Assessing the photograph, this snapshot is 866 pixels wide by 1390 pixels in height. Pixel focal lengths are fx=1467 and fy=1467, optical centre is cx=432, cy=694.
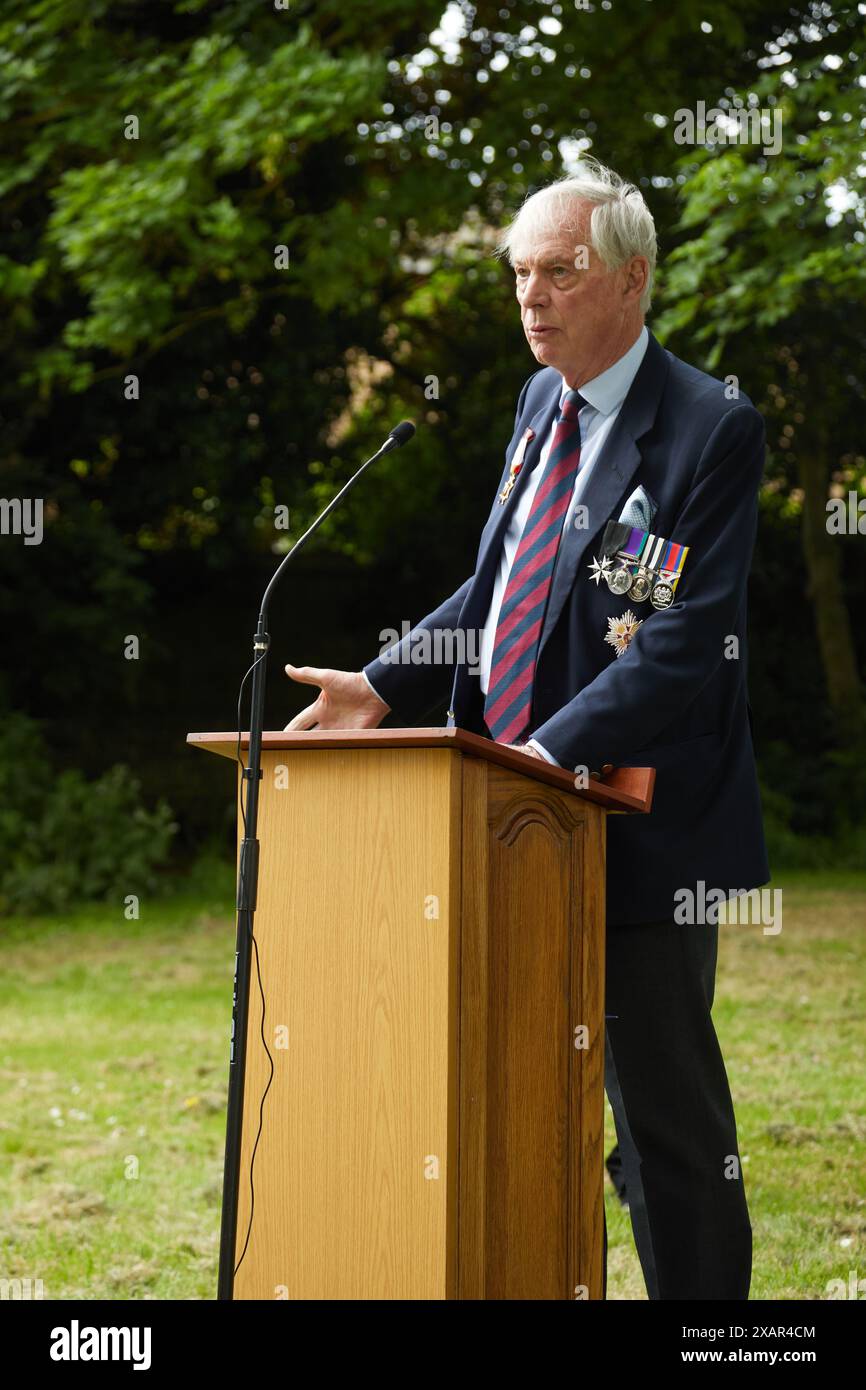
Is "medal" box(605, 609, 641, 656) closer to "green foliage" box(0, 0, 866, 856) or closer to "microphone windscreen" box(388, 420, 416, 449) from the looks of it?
"microphone windscreen" box(388, 420, 416, 449)

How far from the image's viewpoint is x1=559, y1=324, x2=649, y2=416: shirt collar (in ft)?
8.75

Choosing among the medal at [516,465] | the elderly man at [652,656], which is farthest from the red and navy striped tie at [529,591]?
the medal at [516,465]

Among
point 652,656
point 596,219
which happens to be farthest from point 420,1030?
point 596,219

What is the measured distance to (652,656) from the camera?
242 centimetres

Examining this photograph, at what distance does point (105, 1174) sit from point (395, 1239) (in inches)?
110

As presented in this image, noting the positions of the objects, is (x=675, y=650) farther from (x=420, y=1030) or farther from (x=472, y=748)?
(x=420, y=1030)

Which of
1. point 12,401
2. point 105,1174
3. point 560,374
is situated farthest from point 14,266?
point 560,374

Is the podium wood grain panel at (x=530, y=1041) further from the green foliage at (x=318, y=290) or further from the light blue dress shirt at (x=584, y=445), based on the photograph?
the green foliage at (x=318, y=290)

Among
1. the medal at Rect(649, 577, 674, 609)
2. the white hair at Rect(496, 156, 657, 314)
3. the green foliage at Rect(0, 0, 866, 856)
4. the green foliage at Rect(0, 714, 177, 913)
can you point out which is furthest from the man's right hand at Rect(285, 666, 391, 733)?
the green foliage at Rect(0, 714, 177, 913)

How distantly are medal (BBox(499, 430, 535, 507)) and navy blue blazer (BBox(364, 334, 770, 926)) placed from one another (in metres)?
0.24

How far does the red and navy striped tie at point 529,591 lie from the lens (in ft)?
8.63
